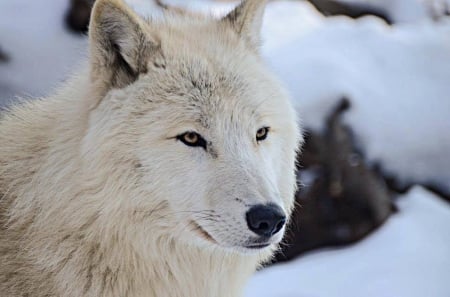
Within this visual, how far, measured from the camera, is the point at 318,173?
272 inches

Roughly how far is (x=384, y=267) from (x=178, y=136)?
10.9ft

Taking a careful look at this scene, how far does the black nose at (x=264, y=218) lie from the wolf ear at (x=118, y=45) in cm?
84

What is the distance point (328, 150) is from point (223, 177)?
3.57 metres

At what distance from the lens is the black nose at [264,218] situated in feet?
11.1

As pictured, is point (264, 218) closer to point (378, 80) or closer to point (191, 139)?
point (191, 139)

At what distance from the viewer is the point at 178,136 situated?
3.61 m

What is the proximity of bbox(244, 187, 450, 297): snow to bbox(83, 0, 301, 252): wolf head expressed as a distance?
98.6 inches

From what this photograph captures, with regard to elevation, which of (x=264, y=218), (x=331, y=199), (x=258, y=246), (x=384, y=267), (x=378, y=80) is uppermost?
(x=264, y=218)

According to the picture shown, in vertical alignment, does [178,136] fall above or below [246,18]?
below

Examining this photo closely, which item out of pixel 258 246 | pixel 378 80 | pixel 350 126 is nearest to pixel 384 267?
pixel 350 126

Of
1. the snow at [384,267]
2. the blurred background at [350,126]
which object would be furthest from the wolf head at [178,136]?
the snow at [384,267]

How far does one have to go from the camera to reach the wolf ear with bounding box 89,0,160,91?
356 cm

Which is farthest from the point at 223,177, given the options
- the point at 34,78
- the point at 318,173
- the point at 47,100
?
the point at 34,78

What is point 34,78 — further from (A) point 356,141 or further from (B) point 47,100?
(B) point 47,100
